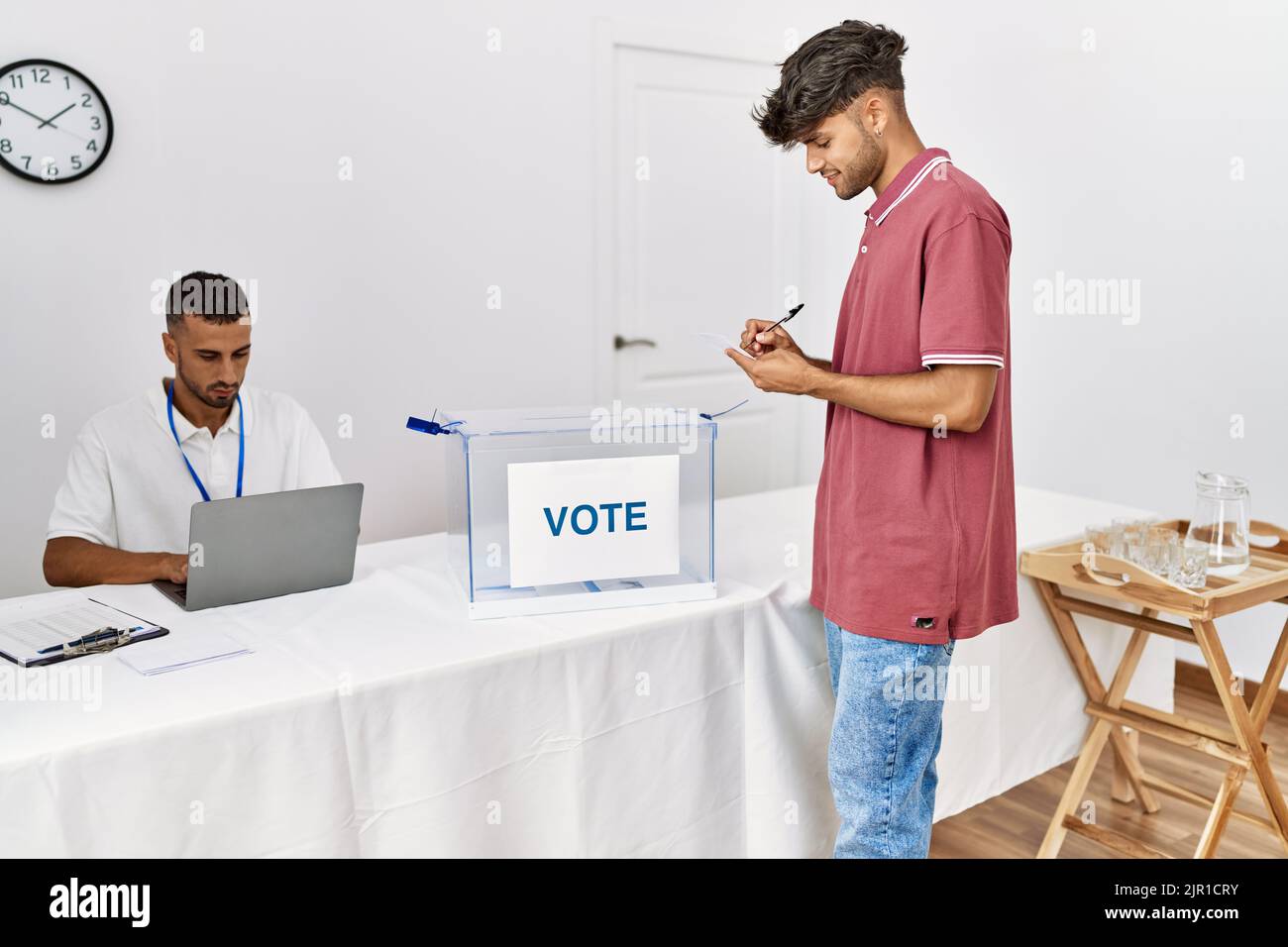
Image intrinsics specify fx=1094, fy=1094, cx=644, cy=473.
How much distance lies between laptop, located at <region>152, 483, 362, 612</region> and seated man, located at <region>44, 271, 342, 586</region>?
366 mm

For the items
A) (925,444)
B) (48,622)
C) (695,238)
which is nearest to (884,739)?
(925,444)

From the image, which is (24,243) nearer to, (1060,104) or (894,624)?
(894,624)

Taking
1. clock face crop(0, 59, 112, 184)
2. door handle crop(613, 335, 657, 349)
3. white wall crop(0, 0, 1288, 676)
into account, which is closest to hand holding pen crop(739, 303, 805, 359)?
white wall crop(0, 0, 1288, 676)

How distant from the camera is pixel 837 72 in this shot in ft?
5.32

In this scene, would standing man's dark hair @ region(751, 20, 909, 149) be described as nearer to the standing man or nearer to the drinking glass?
the standing man

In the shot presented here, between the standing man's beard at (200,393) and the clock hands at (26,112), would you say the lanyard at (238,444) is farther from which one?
the clock hands at (26,112)

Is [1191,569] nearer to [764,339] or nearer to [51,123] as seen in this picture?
[764,339]

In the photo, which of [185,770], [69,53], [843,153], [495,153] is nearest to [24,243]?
[69,53]

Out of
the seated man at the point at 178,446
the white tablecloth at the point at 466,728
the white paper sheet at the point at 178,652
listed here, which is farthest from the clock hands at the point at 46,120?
the white paper sheet at the point at 178,652

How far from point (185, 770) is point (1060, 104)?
3.39 m

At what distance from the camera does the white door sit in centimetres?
388

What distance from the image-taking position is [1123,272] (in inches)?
139

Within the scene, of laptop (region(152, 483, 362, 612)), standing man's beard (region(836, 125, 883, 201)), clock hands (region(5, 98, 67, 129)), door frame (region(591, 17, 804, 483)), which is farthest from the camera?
door frame (region(591, 17, 804, 483))

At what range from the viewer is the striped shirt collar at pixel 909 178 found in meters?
1.63
